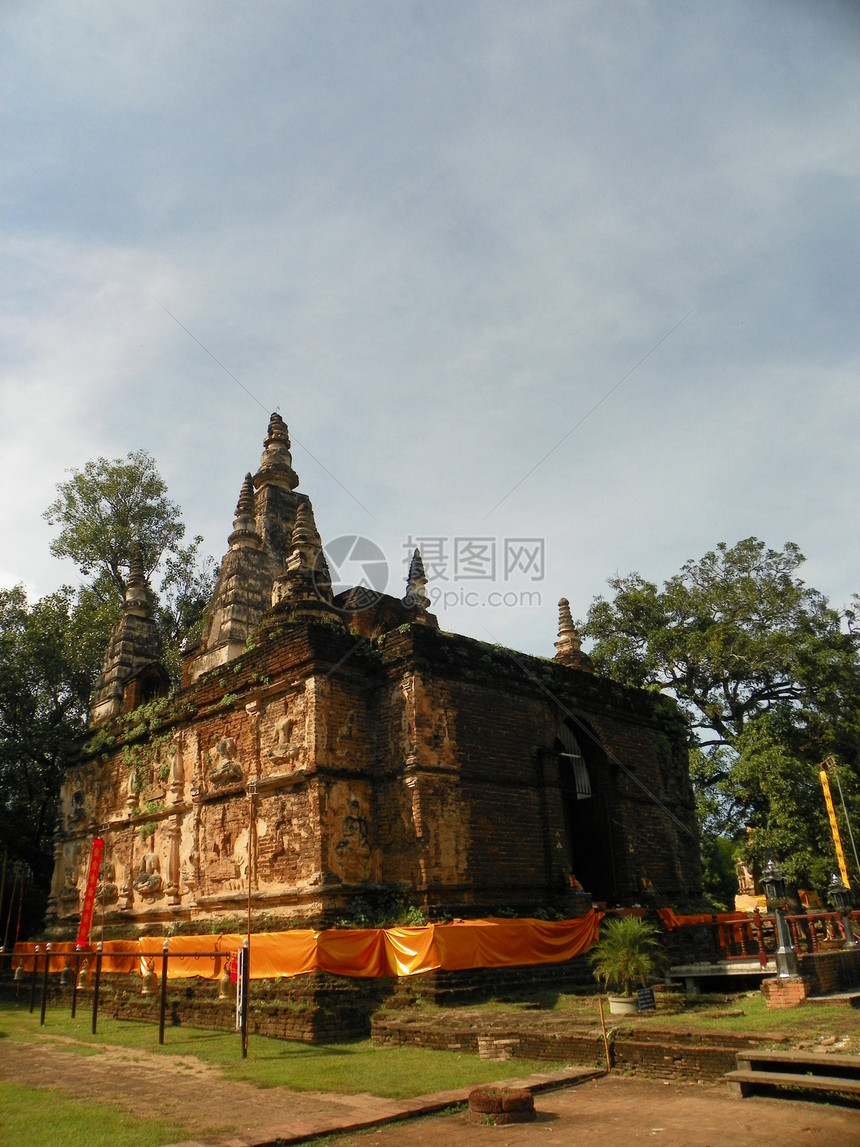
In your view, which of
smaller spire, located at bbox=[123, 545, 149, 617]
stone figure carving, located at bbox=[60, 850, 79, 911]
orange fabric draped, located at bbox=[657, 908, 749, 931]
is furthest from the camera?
smaller spire, located at bbox=[123, 545, 149, 617]

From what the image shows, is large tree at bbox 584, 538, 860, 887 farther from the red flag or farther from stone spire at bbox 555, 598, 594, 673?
the red flag

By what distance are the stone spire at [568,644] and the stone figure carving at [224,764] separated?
8671mm

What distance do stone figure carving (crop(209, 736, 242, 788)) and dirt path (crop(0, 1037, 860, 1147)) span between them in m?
5.52

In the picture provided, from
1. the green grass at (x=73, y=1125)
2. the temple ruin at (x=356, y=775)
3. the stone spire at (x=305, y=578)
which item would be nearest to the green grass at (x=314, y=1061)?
the green grass at (x=73, y=1125)

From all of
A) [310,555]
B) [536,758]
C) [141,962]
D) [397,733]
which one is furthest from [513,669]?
[141,962]

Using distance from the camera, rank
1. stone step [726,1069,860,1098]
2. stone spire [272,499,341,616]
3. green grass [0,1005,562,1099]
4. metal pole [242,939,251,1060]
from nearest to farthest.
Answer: stone step [726,1069,860,1098]
green grass [0,1005,562,1099]
metal pole [242,939,251,1060]
stone spire [272,499,341,616]

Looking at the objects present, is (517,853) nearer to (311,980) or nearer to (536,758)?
(536,758)

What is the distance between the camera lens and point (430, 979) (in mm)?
11047

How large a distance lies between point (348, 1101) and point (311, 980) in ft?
12.6

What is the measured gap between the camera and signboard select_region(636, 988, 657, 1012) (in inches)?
383

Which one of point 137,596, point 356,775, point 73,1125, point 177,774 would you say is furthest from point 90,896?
point 73,1125

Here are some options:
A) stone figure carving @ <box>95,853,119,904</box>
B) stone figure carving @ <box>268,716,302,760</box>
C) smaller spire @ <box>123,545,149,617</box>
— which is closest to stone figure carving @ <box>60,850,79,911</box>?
stone figure carving @ <box>95,853,119,904</box>

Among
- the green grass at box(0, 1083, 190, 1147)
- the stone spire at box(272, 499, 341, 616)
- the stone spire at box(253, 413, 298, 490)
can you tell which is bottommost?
the green grass at box(0, 1083, 190, 1147)

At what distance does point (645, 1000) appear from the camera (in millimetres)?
9742
